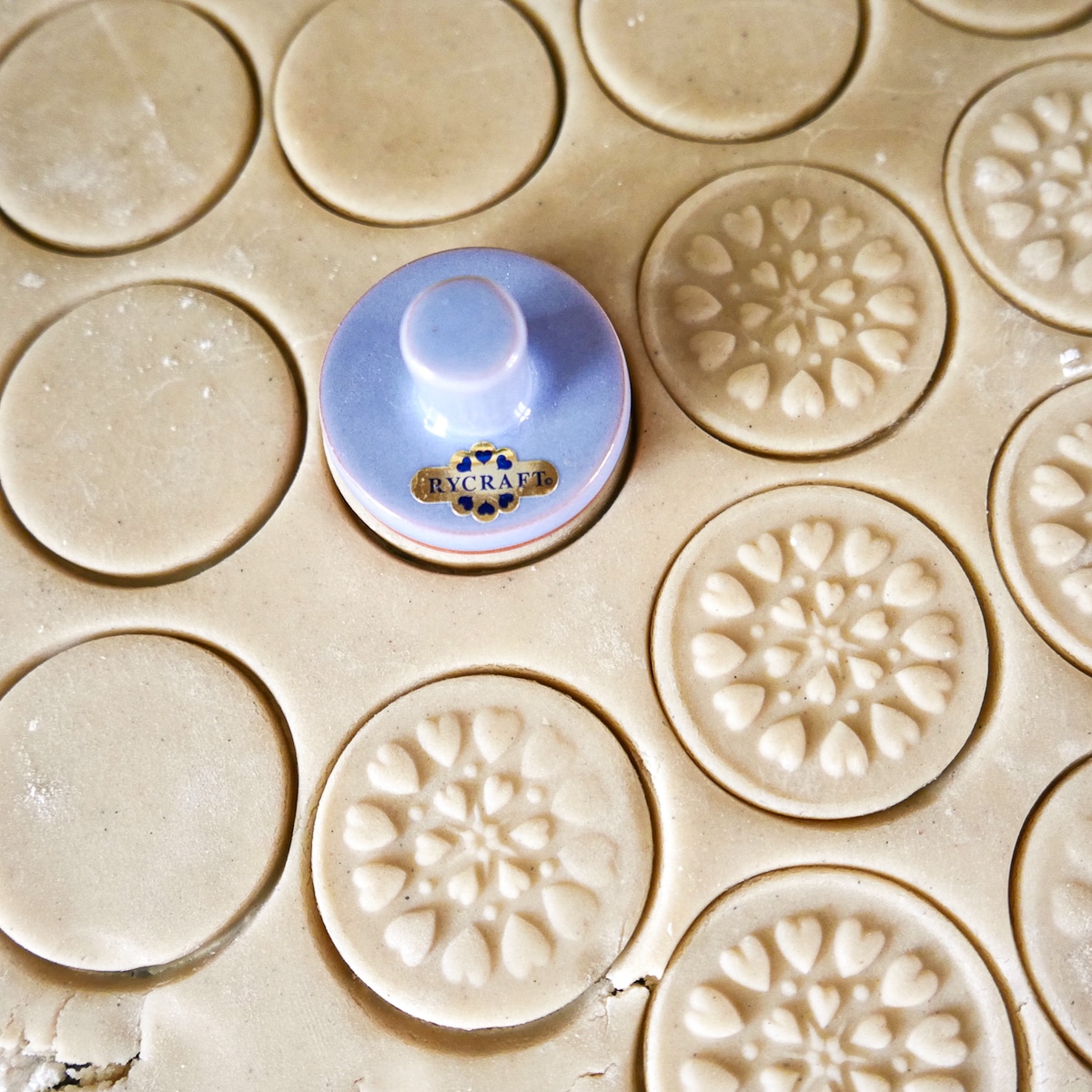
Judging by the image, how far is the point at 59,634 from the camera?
21.2 inches

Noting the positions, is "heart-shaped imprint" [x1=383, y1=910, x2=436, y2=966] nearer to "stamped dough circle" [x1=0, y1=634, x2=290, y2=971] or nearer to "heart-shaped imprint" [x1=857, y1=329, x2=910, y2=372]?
"stamped dough circle" [x1=0, y1=634, x2=290, y2=971]

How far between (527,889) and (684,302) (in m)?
0.32

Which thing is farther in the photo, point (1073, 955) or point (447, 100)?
point (447, 100)

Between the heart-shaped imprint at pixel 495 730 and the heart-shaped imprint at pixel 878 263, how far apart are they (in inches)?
12.3

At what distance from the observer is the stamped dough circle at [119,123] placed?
0.60 m

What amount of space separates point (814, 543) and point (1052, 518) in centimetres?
13

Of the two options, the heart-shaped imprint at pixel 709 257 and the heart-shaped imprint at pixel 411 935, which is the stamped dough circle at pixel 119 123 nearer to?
the heart-shaped imprint at pixel 709 257

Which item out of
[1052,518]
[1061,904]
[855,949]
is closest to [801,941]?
[855,949]

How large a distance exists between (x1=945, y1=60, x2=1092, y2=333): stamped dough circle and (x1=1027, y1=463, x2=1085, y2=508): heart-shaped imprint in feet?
0.31

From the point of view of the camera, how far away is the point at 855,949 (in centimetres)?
47

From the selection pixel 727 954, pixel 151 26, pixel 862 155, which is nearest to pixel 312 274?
pixel 151 26

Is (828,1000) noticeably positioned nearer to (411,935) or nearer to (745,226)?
(411,935)

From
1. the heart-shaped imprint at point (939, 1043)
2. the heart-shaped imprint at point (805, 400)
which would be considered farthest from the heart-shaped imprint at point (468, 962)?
the heart-shaped imprint at point (805, 400)

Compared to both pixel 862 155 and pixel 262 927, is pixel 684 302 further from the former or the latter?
pixel 262 927
